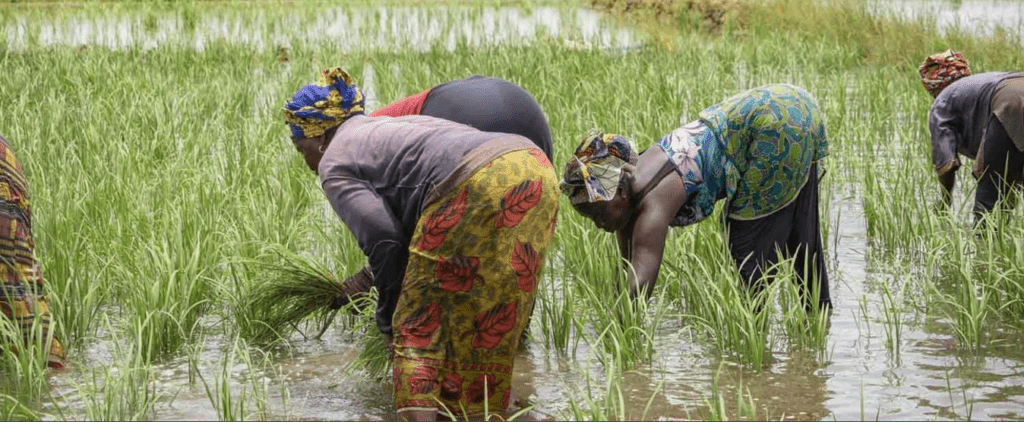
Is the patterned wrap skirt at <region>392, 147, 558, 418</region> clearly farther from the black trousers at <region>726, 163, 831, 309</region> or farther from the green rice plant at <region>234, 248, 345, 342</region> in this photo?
the black trousers at <region>726, 163, 831, 309</region>

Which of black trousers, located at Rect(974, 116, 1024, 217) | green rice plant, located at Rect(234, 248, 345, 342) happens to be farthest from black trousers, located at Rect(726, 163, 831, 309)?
black trousers, located at Rect(974, 116, 1024, 217)

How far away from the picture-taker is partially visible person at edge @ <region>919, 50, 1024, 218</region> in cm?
496

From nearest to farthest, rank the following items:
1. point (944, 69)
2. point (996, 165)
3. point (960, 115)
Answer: point (996, 165)
point (960, 115)
point (944, 69)

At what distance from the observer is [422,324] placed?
2.90 metres

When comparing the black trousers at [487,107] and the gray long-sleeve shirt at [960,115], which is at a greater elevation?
the black trousers at [487,107]

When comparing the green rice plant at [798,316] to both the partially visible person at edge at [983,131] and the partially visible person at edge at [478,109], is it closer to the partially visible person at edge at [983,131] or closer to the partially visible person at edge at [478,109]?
the partially visible person at edge at [478,109]

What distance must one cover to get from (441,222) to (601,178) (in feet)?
2.18

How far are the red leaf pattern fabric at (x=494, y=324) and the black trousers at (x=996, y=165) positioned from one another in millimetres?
2751

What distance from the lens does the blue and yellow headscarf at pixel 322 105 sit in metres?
3.04

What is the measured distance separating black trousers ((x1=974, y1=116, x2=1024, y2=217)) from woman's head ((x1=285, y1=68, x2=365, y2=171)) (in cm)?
292

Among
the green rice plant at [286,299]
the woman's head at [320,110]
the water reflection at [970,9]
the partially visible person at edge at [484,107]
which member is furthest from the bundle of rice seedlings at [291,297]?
the water reflection at [970,9]

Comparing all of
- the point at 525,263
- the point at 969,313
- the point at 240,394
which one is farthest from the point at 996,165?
the point at 240,394

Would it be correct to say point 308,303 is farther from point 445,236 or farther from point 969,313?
point 969,313

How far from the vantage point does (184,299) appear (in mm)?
3814
